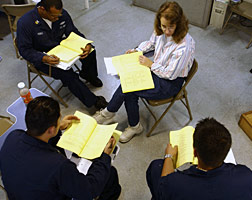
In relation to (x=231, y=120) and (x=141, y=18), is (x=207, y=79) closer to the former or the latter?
(x=231, y=120)

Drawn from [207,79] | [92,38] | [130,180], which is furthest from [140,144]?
[92,38]

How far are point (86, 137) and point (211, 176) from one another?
100 cm

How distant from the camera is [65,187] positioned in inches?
61.3

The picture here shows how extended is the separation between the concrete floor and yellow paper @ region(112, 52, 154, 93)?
0.68 meters

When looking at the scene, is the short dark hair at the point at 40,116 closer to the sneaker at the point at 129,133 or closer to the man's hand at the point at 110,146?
the man's hand at the point at 110,146

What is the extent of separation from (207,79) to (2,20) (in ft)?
12.0

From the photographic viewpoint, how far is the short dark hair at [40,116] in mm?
1643

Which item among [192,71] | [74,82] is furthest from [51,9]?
[192,71]

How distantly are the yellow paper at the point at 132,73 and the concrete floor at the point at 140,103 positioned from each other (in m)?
0.68

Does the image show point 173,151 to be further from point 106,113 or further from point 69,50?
point 69,50

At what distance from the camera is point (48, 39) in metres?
3.03

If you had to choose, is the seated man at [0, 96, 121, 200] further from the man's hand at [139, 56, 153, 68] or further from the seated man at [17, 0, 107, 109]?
the seated man at [17, 0, 107, 109]

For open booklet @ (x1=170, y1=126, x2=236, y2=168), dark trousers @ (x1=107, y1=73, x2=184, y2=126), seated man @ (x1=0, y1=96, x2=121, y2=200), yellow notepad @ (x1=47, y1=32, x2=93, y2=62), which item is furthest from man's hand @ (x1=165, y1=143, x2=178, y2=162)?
yellow notepad @ (x1=47, y1=32, x2=93, y2=62)

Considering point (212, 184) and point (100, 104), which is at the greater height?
point (212, 184)
